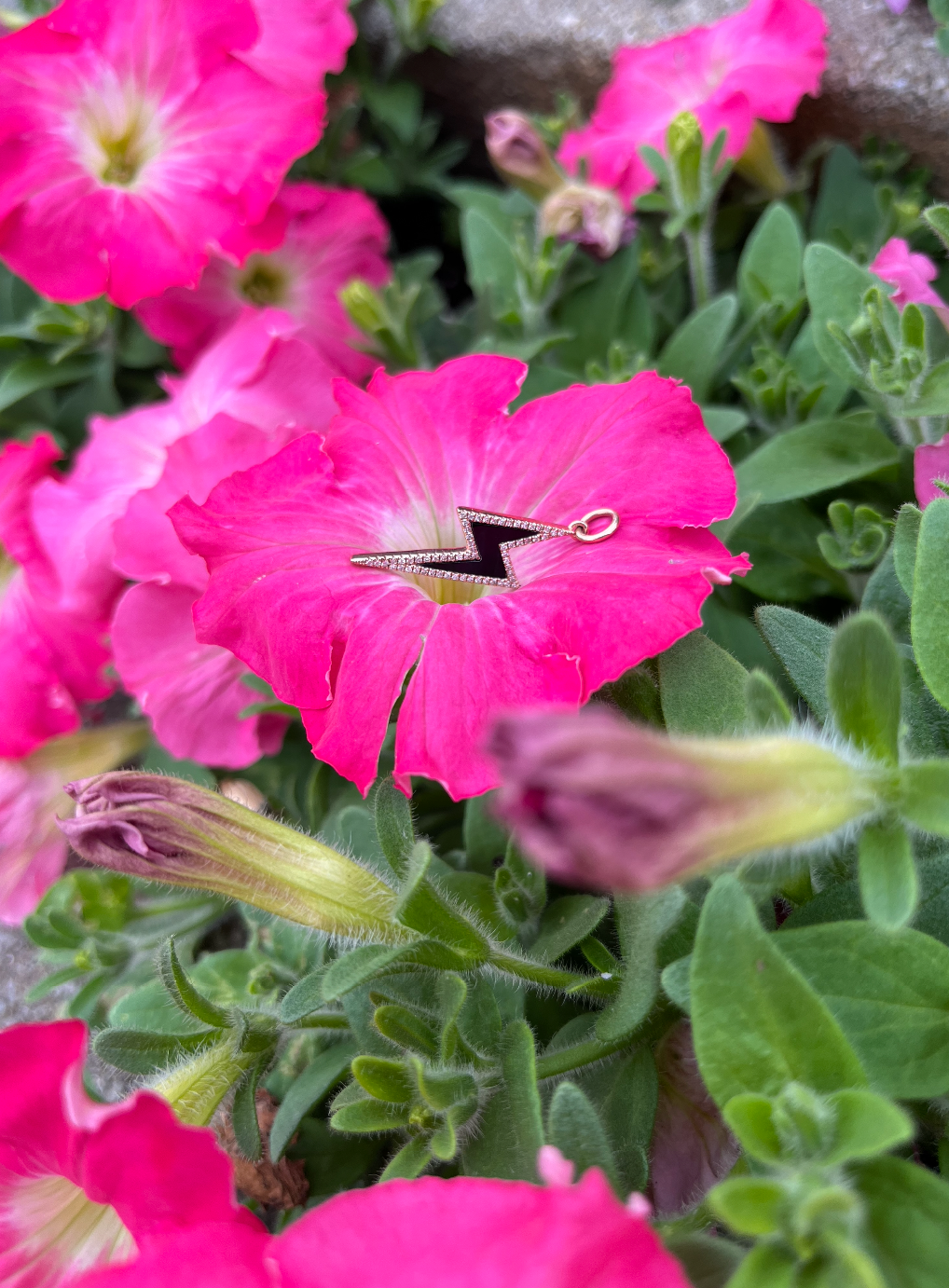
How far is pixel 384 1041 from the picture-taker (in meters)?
0.70

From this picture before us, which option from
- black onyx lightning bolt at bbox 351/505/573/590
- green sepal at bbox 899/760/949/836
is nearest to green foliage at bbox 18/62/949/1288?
green sepal at bbox 899/760/949/836

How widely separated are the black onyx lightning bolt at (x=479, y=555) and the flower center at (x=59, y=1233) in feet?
1.46

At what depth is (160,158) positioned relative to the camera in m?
1.11

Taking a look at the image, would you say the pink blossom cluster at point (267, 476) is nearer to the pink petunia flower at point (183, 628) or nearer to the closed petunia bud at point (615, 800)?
the pink petunia flower at point (183, 628)

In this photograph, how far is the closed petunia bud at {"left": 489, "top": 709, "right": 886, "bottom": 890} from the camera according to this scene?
1.25ft

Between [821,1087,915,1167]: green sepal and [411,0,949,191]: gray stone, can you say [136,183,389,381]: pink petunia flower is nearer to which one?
[411,0,949,191]: gray stone

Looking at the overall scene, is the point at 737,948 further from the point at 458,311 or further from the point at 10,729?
the point at 458,311

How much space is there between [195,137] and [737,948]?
971 millimetres

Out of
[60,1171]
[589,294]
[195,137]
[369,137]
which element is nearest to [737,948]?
[60,1171]

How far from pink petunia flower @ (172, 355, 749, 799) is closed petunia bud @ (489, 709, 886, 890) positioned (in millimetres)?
184

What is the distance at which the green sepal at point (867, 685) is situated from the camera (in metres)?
0.54

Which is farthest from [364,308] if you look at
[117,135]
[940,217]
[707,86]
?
[940,217]

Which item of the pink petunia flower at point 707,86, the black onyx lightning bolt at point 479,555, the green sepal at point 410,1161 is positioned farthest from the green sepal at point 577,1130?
the pink petunia flower at point 707,86

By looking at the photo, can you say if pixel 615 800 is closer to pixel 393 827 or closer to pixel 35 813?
pixel 393 827
